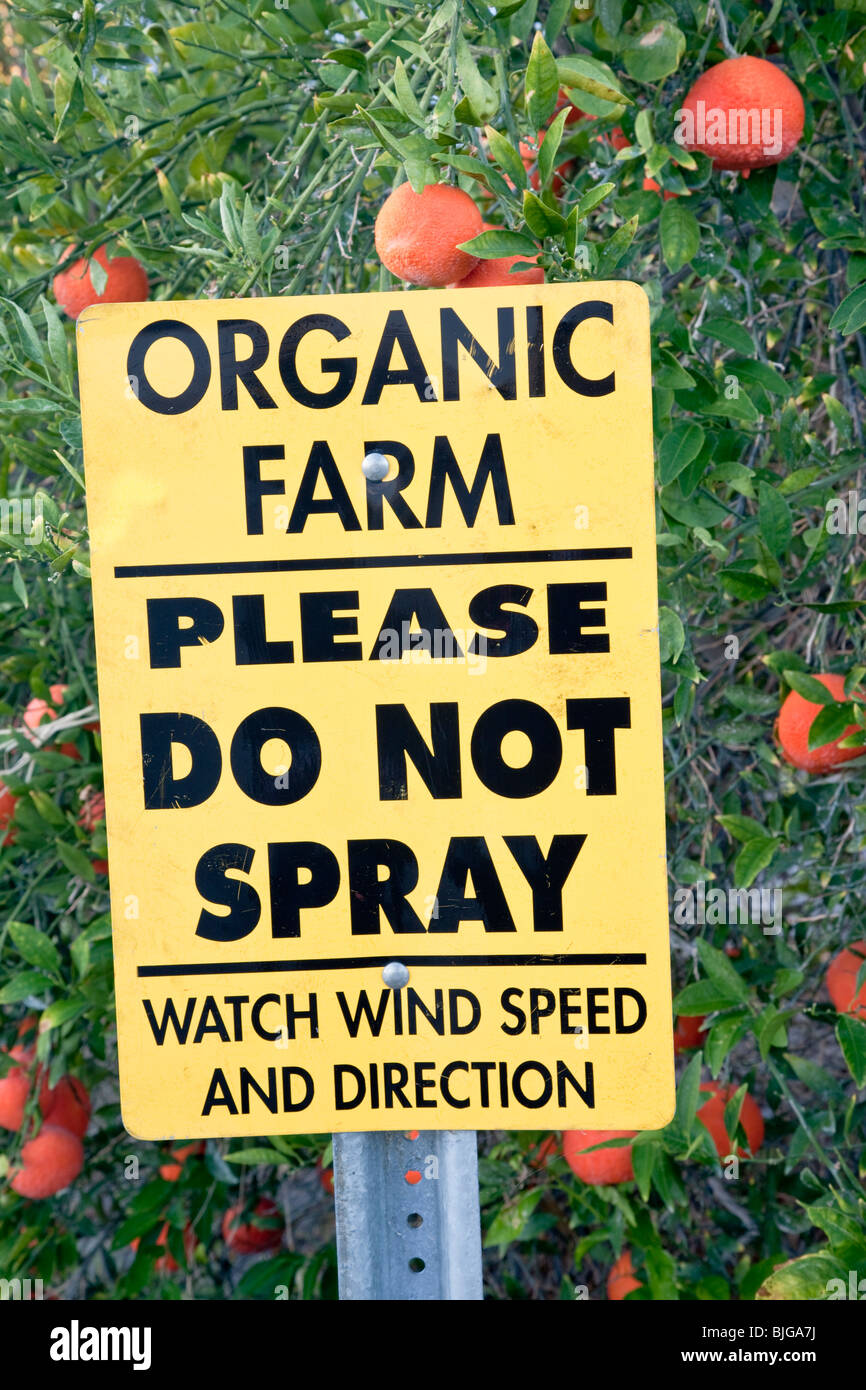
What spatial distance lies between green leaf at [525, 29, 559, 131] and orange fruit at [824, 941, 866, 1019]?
3.89 ft

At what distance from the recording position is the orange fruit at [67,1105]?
202cm

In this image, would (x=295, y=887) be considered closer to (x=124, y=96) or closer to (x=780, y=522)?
(x=780, y=522)

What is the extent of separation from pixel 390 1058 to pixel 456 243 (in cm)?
79

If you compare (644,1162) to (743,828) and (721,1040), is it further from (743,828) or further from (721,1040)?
(743,828)

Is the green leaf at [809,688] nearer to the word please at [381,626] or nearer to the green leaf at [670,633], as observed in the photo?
the green leaf at [670,633]

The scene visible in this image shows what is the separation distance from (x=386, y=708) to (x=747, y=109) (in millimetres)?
915

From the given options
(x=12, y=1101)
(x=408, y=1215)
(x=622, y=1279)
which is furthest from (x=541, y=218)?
(x=622, y=1279)

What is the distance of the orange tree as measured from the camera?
1382 mm

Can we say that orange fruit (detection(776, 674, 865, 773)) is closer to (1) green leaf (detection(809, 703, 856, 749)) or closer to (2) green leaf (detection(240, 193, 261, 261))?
(1) green leaf (detection(809, 703, 856, 749))

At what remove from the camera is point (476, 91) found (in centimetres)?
114

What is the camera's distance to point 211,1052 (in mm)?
1112

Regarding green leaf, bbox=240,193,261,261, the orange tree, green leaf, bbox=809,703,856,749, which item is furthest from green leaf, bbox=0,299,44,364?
green leaf, bbox=809,703,856,749

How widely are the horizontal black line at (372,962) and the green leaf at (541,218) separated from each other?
0.67 m

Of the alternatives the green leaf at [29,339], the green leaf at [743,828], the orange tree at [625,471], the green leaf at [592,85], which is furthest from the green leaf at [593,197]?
the green leaf at [743,828]
